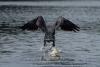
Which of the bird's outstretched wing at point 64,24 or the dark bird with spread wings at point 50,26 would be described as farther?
the dark bird with spread wings at point 50,26

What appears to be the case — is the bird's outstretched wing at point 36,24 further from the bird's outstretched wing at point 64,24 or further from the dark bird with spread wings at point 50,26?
the bird's outstretched wing at point 64,24

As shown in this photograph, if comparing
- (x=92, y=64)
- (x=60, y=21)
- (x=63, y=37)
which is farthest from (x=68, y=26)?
(x=63, y=37)

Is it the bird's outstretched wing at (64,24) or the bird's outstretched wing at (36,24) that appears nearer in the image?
the bird's outstretched wing at (64,24)

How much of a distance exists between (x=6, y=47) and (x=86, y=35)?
401 inches

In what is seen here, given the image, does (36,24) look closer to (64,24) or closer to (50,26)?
(50,26)

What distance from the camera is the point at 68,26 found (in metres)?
24.5

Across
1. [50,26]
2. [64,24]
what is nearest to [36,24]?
[50,26]

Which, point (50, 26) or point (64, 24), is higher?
point (64, 24)

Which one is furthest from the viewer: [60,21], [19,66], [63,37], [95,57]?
[63,37]

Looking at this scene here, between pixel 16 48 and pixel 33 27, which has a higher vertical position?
pixel 33 27

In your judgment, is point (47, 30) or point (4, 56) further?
point (4, 56)

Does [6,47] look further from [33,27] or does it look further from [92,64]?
[92,64]

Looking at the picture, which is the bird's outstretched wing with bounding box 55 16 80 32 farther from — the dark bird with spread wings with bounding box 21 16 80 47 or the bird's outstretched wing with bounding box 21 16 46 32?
the bird's outstretched wing with bounding box 21 16 46 32

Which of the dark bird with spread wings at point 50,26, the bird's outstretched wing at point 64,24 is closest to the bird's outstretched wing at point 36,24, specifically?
the dark bird with spread wings at point 50,26
